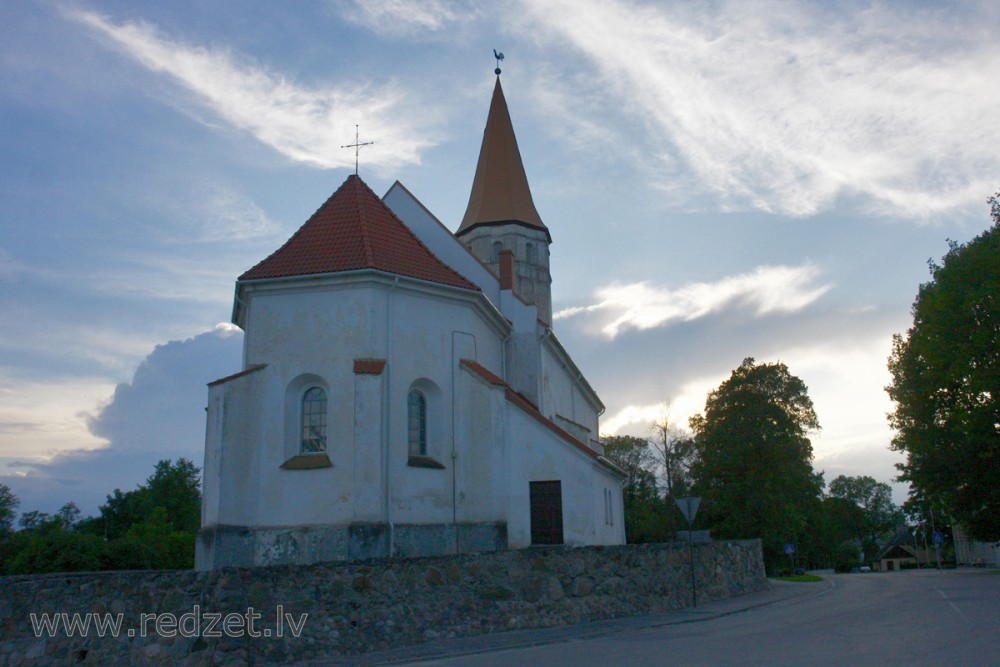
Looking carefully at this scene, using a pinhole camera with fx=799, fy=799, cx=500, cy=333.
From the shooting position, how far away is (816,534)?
161 feet

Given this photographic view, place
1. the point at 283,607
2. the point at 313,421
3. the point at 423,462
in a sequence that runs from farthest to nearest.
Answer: the point at 423,462
the point at 313,421
the point at 283,607

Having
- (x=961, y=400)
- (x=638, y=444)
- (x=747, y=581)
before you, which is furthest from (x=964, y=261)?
(x=638, y=444)

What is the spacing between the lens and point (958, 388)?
34625 mm

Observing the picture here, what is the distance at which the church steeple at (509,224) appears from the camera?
3759 centimetres

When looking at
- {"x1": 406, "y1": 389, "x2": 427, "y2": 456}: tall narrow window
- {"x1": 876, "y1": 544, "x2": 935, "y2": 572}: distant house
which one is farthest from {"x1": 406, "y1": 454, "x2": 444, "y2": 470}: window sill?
{"x1": 876, "y1": 544, "x2": 935, "y2": 572}: distant house

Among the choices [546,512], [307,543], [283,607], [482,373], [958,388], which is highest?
[958,388]

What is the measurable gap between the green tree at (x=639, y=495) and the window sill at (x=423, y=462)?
18940 millimetres

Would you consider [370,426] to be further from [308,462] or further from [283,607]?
[283,607]

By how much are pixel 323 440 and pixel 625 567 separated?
762 centimetres

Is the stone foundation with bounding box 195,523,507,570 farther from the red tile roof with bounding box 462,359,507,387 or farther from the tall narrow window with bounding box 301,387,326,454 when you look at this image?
the red tile roof with bounding box 462,359,507,387

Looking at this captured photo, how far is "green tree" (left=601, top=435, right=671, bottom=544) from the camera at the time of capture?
174 ft

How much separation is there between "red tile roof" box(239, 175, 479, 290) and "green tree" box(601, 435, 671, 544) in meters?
19.4

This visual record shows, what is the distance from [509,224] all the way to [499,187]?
217cm

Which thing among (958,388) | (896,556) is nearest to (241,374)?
(958,388)
